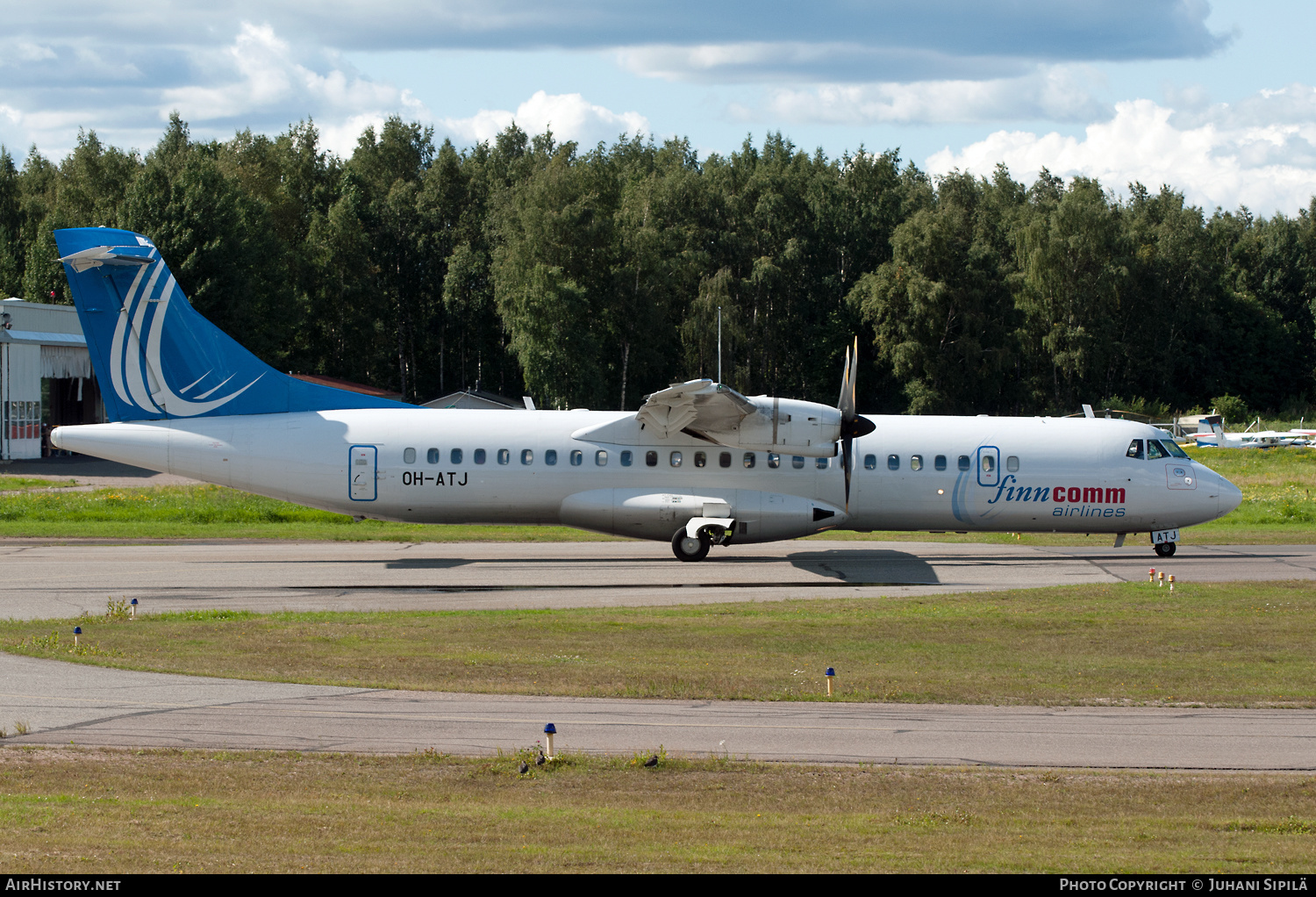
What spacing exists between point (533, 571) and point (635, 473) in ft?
10.6

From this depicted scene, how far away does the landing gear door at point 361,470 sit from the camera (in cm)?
2523

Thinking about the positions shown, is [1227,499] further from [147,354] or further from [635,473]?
[147,354]

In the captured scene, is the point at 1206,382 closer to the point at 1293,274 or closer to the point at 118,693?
the point at 1293,274

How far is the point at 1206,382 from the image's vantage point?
3526 inches

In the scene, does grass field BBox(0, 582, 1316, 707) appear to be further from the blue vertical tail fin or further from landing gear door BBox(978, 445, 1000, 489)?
the blue vertical tail fin

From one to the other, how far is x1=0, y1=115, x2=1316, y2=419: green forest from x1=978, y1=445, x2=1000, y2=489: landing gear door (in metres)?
41.2

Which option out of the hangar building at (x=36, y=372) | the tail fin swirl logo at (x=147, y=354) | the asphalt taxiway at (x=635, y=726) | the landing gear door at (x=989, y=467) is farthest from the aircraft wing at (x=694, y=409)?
the hangar building at (x=36, y=372)

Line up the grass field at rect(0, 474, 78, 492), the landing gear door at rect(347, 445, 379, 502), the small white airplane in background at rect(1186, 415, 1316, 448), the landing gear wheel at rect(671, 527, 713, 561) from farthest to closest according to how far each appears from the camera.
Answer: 1. the small white airplane in background at rect(1186, 415, 1316, 448)
2. the grass field at rect(0, 474, 78, 492)
3. the landing gear wheel at rect(671, 527, 713, 561)
4. the landing gear door at rect(347, 445, 379, 502)

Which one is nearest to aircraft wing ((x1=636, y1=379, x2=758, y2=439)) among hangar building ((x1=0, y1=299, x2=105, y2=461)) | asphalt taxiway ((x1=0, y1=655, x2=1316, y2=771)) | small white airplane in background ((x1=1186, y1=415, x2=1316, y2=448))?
asphalt taxiway ((x1=0, y1=655, x2=1316, y2=771))

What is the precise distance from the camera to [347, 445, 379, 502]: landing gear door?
25.2 meters

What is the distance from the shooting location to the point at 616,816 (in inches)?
341

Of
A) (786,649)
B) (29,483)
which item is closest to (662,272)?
(29,483)
